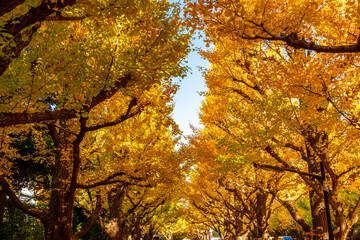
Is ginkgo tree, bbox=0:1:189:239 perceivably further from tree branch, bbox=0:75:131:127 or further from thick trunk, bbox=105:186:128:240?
thick trunk, bbox=105:186:128:240

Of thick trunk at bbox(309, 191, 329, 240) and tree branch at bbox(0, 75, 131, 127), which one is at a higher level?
tree branch at bbox(0, 75, 131, 127)

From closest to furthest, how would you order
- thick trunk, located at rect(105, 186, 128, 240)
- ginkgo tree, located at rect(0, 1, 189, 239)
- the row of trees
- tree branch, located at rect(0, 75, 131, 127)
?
tree branch, located at rect(0, 75, 131, 127) → the row of trees → ginkgo tree, located at rect(0, 1, 189, 239) → thick trunk, located at rect(105, 186, 128, 240)

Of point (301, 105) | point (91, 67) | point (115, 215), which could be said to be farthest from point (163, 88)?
point (115, 215)

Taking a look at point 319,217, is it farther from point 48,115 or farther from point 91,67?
point 48,115

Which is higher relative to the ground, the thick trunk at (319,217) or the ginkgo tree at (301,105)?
the ginkgo tree at (301,105)

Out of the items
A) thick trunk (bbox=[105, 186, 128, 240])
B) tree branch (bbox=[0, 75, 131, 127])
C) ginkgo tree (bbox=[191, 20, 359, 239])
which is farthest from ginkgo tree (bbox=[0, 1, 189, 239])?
thick trunk (bbox=[105, 186, 128, 240])

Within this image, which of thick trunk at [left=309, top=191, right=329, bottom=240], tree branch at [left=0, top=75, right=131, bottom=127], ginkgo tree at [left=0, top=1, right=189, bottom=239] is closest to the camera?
tree branch at [left=0, top=75, right=131, bottom=127]

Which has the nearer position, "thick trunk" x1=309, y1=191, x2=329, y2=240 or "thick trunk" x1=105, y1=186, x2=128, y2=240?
"thick trunk" x1=309, y1=191, x2=329, y2=240

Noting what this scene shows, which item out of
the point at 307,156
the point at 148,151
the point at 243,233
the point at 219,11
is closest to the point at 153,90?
the point at 148,151

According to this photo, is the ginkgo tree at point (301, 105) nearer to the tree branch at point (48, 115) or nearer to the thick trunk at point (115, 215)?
the tree branch at point (48, 115)

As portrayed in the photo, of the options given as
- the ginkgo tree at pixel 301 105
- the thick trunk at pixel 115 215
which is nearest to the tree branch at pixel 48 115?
the ginkgo tree at pixel 301 105

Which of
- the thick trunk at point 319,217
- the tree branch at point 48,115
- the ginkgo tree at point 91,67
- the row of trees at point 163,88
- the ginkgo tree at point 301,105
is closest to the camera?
the tree branch at point 48,115

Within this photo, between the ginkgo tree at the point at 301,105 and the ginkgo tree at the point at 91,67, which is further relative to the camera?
the ginkgo tree at the point at 301,105

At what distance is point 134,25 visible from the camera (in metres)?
6.36
